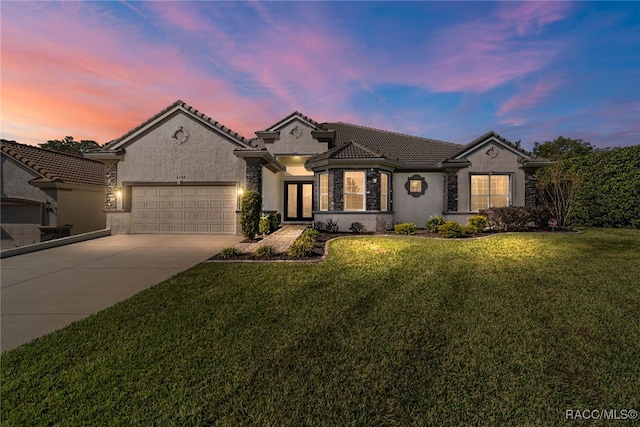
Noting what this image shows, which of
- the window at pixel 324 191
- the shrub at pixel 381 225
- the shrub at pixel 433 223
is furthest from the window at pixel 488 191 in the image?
the window at pixel 324 191

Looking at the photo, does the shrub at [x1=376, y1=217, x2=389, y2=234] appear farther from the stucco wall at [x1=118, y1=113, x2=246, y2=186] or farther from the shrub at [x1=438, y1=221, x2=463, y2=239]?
the stucco wall at [x1=118, y1=113, x2=246, y2=186]

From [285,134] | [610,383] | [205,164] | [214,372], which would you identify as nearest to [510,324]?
[610,383]

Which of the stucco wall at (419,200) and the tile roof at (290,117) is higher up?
the tile roof at (290,117)

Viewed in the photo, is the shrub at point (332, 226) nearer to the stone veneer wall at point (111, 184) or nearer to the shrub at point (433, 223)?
the shrub at point (433, 223)

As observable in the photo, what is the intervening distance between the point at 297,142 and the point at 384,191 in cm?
729

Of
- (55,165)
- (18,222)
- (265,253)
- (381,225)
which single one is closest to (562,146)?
(381,225)

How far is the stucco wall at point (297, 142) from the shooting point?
18078 millimetres

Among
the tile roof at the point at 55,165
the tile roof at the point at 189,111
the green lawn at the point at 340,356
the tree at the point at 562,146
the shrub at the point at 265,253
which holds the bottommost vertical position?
the green lawn at the point at 340,356

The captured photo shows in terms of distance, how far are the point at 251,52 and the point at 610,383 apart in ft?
54.5

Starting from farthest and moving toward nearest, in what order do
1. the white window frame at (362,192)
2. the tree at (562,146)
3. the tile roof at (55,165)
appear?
the tree at (562,146), the tile roof at (55,165), the white window frame at (362,192)

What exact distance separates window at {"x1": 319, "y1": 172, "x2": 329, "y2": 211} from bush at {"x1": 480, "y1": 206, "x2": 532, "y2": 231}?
27.9 feet

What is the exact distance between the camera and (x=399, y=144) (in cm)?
1858

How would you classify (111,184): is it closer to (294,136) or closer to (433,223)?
→ (294,136)

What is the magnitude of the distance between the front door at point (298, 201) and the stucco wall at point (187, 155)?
195 inches
